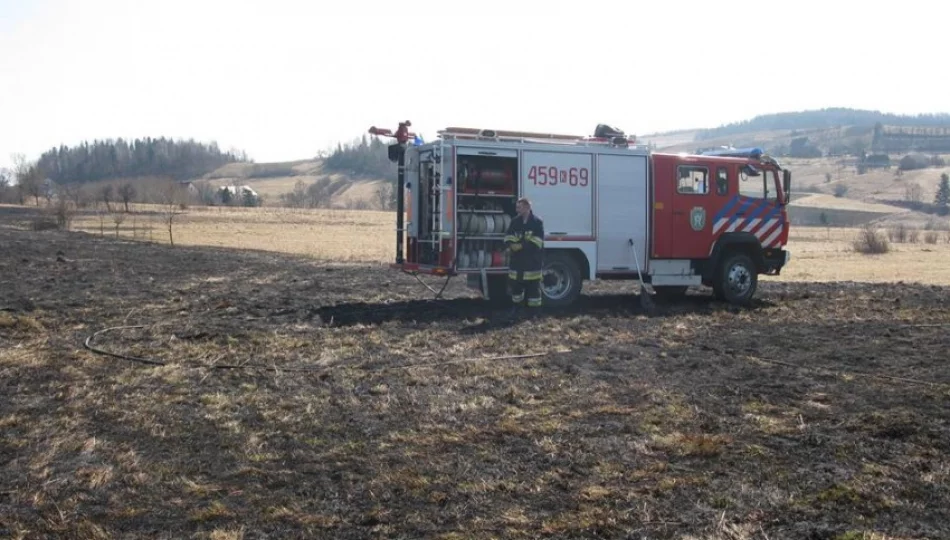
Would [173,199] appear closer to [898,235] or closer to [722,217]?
[898,235]

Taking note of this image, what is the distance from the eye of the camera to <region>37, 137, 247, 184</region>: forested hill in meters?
170

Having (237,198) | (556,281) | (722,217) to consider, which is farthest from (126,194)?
(722,217)

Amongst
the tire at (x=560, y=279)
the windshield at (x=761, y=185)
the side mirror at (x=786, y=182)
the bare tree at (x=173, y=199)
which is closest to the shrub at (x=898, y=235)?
the side mirror at (x=786, y=182)

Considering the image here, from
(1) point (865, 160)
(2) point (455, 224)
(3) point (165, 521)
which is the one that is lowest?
(3) point (165, 521)

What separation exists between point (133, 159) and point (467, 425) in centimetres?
18552

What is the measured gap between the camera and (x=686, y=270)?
1561 centimetres

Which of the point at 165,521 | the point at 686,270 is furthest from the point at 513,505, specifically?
the point at 686,270

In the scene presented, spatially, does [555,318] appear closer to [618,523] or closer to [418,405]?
[418,405]

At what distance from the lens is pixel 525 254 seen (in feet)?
43.6

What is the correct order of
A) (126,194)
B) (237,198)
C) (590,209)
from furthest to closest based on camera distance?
(237,198)
(126,194)
(590,209)

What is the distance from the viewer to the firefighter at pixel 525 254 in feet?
43.2

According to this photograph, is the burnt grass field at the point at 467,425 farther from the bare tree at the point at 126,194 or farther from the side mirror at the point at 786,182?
the bare tree at the point at 126,194

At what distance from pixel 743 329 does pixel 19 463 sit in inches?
373

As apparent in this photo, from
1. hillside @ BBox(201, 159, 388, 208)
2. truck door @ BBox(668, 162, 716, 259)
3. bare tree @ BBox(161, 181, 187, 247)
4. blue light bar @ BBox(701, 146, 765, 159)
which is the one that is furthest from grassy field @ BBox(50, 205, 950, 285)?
hillside @ BBox(201, 159, 388, 208)
